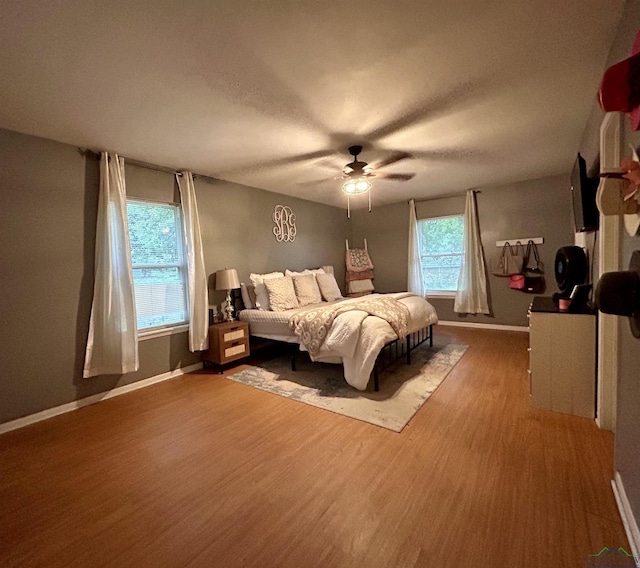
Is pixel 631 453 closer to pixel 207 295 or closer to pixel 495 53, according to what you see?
pixel 495 53

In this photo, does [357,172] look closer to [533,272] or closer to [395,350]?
[395,350]

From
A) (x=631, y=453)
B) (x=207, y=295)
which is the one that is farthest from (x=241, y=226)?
(x=631, y=453)

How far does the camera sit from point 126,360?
293 centimetres

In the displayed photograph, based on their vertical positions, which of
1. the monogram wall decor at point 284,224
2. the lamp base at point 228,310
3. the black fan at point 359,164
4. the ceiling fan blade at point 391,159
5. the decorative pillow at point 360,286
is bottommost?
the lamp base at point 228,310

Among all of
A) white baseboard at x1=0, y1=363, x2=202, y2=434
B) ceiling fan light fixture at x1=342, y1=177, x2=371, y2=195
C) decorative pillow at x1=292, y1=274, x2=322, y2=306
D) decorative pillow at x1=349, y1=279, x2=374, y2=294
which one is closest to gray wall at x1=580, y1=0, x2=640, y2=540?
ceiling fan light fixture at x1=342, y1=177, x2=371, y2=195

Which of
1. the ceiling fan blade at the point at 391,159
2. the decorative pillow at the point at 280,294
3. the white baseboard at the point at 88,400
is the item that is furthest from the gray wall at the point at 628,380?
the white baseboard at the point at 88,400

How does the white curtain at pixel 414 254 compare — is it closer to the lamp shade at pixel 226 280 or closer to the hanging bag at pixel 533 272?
the hanging bag at pixel 533 272

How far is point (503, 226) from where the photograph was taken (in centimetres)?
489

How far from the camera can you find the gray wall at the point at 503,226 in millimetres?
4488

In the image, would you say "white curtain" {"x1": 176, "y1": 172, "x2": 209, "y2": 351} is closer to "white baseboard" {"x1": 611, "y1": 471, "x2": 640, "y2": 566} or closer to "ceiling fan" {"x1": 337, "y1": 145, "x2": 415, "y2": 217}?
"ceiling fan" {"x1": 337, "y1": 145, "x2": 415, "y2": 217}

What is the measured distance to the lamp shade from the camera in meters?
3.77

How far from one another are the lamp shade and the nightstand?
1.58ft

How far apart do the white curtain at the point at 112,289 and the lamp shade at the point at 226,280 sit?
1.01 metres

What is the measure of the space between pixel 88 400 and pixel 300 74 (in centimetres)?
341
